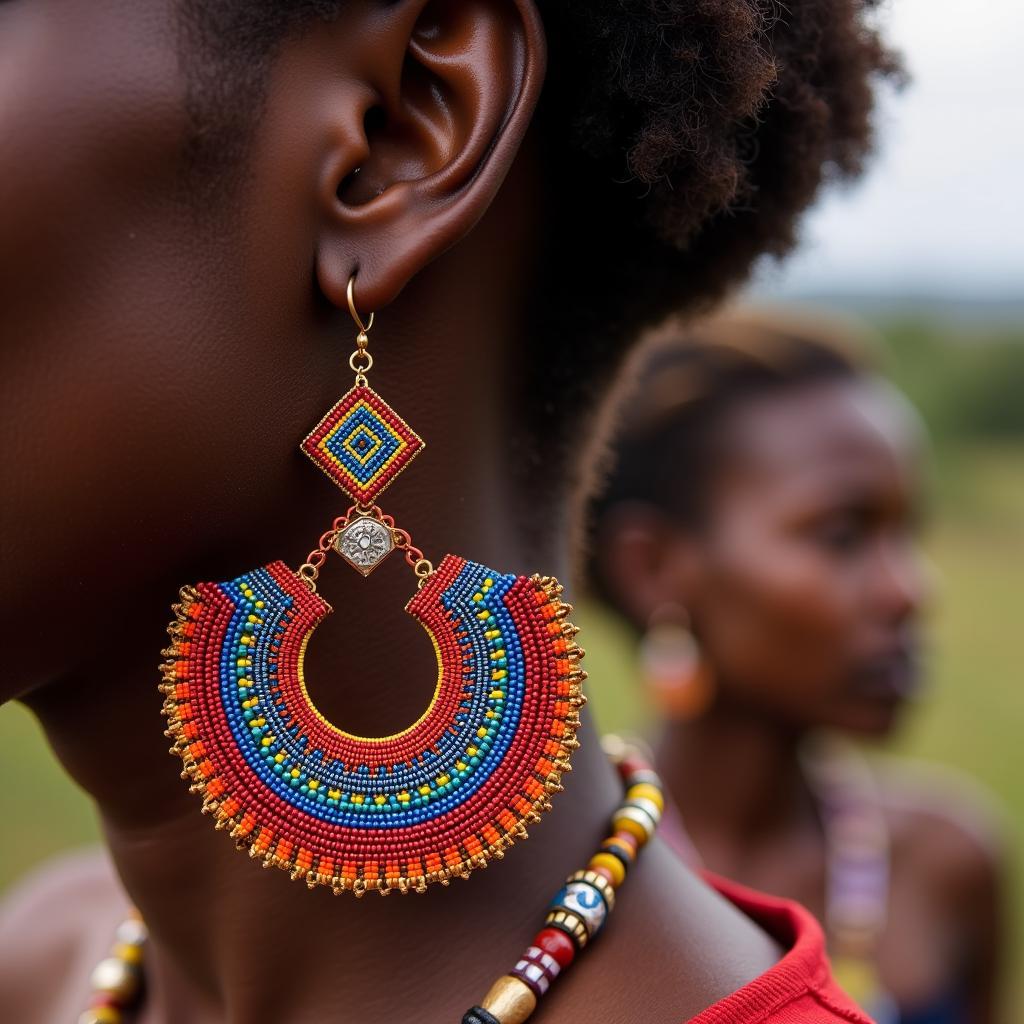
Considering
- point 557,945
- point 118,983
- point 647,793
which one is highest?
point 647,793

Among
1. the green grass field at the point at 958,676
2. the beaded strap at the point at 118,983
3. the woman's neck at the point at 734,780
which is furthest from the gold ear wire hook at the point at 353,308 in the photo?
the green grass field at the point at 958,676

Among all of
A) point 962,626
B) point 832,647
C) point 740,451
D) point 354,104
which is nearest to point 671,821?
point 832,647

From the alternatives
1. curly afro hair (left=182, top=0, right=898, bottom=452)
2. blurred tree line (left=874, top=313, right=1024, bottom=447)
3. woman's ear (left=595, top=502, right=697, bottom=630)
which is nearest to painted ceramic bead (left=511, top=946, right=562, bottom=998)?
curly afro hair (left=182, top=0, right=898, bottom=452)

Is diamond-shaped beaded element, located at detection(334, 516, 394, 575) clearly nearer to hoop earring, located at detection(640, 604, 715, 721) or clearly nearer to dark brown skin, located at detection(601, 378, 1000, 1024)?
dark brown skin, located at detection(601, 378, 1000, 1024)

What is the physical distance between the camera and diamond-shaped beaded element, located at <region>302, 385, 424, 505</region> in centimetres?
151

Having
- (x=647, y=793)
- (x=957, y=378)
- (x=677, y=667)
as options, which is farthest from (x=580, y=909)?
(x=957, y=378)

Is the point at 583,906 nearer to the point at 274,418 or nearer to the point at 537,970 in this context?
the point at 537,970

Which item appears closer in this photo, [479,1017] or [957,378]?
[479,1017]

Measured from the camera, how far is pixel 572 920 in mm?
1589

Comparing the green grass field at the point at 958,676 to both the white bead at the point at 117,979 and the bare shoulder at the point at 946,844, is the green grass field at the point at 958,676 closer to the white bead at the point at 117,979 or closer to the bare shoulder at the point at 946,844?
the bare shoulder at the point at 946,844

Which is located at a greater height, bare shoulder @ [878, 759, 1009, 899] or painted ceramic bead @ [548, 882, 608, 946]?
bare shoulder @ [878, 759, 1009, 899]

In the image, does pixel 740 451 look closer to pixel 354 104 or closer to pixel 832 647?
pixel 832 647

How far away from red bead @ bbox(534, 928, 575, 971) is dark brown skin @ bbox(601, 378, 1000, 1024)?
2.55m

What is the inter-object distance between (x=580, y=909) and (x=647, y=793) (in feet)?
0.85
